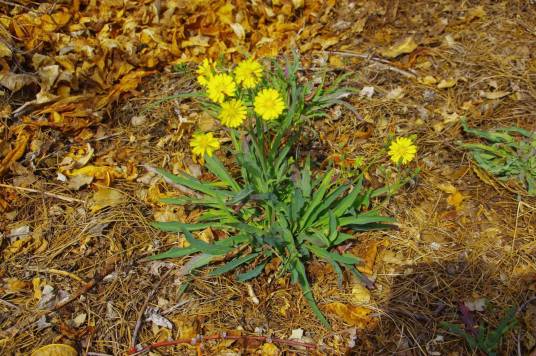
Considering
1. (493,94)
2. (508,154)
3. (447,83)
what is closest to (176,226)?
(508,154)

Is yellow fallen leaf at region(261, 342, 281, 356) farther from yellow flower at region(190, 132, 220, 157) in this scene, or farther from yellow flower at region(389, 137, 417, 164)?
yellow flower at region(389, 137, 417, 164)

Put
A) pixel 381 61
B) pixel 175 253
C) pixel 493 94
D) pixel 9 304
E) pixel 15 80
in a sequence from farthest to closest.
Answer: pixel 381 61 < pixel 493 94 < pixel 15 80 < pixel 175 253 < pixel 9 304

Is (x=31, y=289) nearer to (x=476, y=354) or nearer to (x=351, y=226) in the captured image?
(x=351, y=226)

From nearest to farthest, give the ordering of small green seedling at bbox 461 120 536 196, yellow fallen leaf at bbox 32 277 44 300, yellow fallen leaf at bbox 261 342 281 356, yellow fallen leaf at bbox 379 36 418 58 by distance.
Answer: yellow fallen leaf at bbox 261 342 281 356, yellow fallen leaf at bbox 32 277 44 300, small green seedling at bbox 461 120 536 196, yellow fallen leaf at bbox 379 36 418 58

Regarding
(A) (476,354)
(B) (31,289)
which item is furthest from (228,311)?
(A) (476,354)

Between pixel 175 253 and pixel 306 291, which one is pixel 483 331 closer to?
pixel 306 291

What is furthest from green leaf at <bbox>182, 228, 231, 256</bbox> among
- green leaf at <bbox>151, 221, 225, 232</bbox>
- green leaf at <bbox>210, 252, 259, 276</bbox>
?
green leaf at <bbox>151, 221, 225, 232</bbox>
